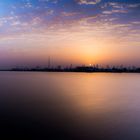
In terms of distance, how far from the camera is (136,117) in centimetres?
1895

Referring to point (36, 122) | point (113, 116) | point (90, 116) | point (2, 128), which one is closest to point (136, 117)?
point (113, 116)


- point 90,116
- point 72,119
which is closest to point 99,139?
point 72,119

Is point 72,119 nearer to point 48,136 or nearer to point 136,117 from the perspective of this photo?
point 48,136

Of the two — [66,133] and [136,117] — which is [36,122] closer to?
[66,133]

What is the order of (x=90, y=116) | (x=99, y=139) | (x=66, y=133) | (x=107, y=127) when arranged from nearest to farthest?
1. (x=99, y=139)
2. (x=66, y=133)
3. (x=107, y=127)
4. (x=90, y=116)

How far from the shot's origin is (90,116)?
18.9m

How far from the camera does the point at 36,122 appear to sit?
15648 mm

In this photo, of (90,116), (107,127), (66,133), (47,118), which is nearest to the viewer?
(66,133)

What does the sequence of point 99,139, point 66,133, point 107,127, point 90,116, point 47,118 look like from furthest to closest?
point 90,116, point 47,118, point 107,127, point 66,133, point 99,139

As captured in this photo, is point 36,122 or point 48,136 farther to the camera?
point 36,122

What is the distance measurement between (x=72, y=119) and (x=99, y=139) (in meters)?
5.03

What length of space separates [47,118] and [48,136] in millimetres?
4418

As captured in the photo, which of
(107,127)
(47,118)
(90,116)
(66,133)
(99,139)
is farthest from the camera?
(90,116)

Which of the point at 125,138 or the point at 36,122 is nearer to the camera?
the point at 125,138
